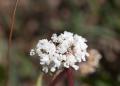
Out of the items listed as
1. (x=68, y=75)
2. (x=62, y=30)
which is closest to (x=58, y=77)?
(x=68, y=75)

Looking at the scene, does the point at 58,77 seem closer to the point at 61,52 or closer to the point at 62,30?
the point at 61,52

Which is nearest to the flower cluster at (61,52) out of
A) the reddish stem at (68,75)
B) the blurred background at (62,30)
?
the reddish stem at (68,75)

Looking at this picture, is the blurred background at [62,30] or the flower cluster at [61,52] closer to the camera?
the flower cluster at [61,52]

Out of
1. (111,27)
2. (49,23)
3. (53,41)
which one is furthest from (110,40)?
(53,41)

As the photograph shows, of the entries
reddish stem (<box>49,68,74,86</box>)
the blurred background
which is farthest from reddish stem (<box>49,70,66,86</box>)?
the blurred background

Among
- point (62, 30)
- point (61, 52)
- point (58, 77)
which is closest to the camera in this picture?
point (61, 52)

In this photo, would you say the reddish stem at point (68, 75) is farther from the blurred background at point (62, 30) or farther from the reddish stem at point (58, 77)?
the blurred background at point (62, 30)
